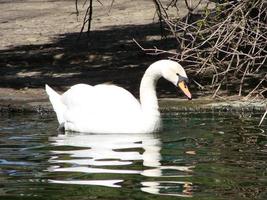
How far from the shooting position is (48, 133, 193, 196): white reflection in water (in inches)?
276

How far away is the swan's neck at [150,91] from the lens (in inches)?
419

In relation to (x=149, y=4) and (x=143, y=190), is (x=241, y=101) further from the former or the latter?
(x=149, y=4)

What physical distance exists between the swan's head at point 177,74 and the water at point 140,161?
1.71ft

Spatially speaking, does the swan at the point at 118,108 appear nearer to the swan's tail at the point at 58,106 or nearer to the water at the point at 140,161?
the swan's tail at the point at 58,106

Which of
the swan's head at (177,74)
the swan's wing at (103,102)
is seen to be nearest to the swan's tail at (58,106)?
the swan's wing at (103,102)

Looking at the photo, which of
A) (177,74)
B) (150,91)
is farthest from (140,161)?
(150,91)

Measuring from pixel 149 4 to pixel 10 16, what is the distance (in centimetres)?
461

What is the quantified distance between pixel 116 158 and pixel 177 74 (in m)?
2.44

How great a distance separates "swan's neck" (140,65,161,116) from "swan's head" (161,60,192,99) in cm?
23

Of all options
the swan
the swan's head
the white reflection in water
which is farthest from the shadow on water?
the white reflection in water

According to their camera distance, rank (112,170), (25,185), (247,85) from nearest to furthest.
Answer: (25,185) < (112,170) < (247,85)

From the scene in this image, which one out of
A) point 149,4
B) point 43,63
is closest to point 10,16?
point 149,4

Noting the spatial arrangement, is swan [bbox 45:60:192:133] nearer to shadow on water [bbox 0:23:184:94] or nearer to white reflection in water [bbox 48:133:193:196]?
white reflection in water [bbox 48:133:193:196]

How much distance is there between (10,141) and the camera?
379 inches
